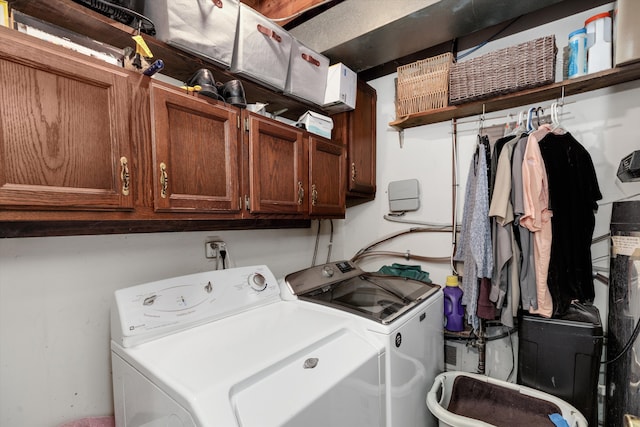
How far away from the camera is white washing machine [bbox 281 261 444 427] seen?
123 centimetres

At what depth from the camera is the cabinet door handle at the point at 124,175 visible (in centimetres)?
102

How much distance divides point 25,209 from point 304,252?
173cm

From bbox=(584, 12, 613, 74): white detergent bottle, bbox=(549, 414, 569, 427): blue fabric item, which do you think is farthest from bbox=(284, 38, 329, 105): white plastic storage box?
bbox=(549, 414, 569, 427): blue fabric item

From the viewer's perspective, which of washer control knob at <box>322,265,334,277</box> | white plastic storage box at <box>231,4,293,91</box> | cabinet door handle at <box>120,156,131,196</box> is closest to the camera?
cabinet door handle at <box>120,156,131,196</box>

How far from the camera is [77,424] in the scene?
3.85ft

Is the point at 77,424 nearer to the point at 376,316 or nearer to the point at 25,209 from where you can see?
the point at 25,209

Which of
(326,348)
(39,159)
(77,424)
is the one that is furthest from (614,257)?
(77,424)

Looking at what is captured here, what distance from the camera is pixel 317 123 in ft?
6.19

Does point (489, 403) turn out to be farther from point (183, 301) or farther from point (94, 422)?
point (94, 422)

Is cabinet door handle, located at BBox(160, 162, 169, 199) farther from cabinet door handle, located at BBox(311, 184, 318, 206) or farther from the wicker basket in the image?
the wicker basket

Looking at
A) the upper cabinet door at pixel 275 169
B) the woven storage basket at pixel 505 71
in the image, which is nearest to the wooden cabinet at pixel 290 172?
the upper cabinet door at pixel 275 169

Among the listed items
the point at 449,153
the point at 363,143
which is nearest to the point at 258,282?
the point at 363,143

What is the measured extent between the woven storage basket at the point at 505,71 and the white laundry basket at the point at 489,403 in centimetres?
162

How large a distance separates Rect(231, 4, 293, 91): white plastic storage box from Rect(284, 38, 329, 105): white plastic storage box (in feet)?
0.19
